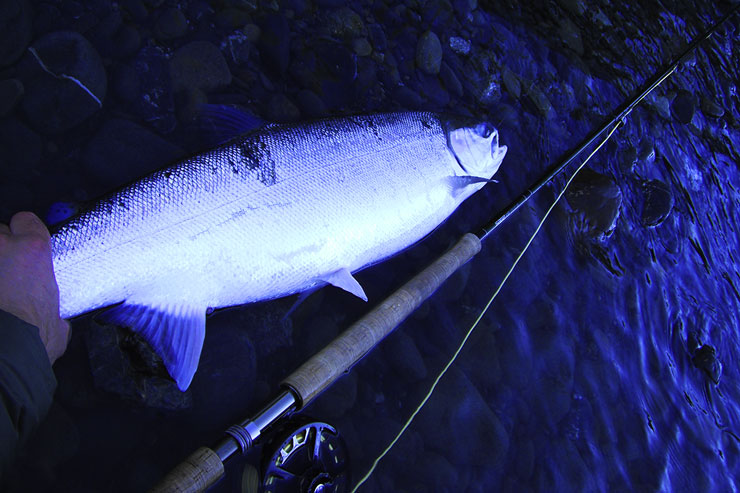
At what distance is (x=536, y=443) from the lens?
11.0 ft

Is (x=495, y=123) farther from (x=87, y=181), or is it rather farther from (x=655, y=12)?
(x=655, y=12)

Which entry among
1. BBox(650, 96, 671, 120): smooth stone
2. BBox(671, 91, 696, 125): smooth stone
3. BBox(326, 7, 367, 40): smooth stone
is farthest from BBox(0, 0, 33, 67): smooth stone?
BBox(671, 91, 696, 125): smooth stone

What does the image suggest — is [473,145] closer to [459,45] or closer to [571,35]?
[459,45]

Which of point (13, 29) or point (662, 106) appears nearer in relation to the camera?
point (13, 29)

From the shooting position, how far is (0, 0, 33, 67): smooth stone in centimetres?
275

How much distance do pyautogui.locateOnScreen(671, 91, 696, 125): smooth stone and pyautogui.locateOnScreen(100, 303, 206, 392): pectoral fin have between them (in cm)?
670

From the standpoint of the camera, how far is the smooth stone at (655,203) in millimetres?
4879

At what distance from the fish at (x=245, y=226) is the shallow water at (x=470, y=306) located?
0.33 m

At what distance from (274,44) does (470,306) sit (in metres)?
2.55

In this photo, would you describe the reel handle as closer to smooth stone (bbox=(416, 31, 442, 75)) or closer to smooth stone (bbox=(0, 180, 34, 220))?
smooth stone (bbox=(0, 180, 34, 220))

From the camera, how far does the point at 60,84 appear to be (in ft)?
9.33

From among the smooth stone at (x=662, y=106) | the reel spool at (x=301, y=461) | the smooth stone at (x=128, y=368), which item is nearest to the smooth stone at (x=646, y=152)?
the smooth stone at (x=662, y=106)

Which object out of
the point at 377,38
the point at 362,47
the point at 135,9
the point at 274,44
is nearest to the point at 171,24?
the point at 135,9

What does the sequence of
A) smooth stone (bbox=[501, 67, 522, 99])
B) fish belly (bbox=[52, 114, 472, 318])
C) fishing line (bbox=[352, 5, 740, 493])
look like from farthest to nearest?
smooth stone (bbox=[501, 67, 522, 99]) → fishing line (bbox=[352, 5, 740, 493]) → fish belly (bbox=[52, 114, 472, 318])
